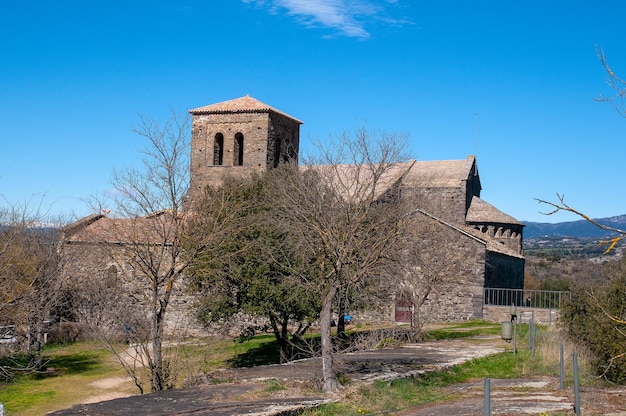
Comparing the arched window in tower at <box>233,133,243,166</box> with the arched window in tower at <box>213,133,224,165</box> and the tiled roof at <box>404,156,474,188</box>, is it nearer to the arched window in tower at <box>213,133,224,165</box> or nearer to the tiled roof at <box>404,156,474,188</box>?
the arched window in tower at <box>213,133,224,165</box>

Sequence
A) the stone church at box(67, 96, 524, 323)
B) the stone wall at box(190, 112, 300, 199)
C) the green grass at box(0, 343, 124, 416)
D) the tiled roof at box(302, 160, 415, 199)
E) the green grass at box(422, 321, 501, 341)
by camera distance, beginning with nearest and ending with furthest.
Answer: the tiled roof at box(302, 160, 415, 199)
the green grass at box(0, 343, 124, 416)
the green grass at box(422, 321, 501, 341)
the stone church at box(67, 96, 524, 323)
the stone wall at box(190, 112, 300, 199)

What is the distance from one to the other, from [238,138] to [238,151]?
75 centimetres

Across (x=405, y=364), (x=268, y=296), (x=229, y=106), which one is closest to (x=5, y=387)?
(x=268, y=296)

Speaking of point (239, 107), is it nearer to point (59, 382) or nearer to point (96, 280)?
point (96, 280)

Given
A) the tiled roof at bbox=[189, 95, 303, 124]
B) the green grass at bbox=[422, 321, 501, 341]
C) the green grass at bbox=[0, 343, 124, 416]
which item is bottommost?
the green grass at bbox=[0, 343, 124, 416]

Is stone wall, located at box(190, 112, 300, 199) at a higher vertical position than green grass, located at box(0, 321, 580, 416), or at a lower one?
higher

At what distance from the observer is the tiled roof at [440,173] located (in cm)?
3878

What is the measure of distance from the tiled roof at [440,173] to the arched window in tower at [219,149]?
10.7 m

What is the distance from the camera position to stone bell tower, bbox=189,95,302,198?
37812 millimetres

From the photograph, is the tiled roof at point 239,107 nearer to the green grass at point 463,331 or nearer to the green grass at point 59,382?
the green grass at point 59,382

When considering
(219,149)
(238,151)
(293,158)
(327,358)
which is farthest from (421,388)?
(219,149)

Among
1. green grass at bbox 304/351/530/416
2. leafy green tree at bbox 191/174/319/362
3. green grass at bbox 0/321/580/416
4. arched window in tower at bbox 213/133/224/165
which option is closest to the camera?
green grass at bbox 304/351/530/416

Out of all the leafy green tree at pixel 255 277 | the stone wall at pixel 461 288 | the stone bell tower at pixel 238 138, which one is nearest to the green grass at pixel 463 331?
the stone wall at pixel 461 288

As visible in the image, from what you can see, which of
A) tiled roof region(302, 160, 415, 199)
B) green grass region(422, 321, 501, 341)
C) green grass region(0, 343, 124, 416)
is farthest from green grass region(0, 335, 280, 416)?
green grass region(422, 321, 501, 341)
